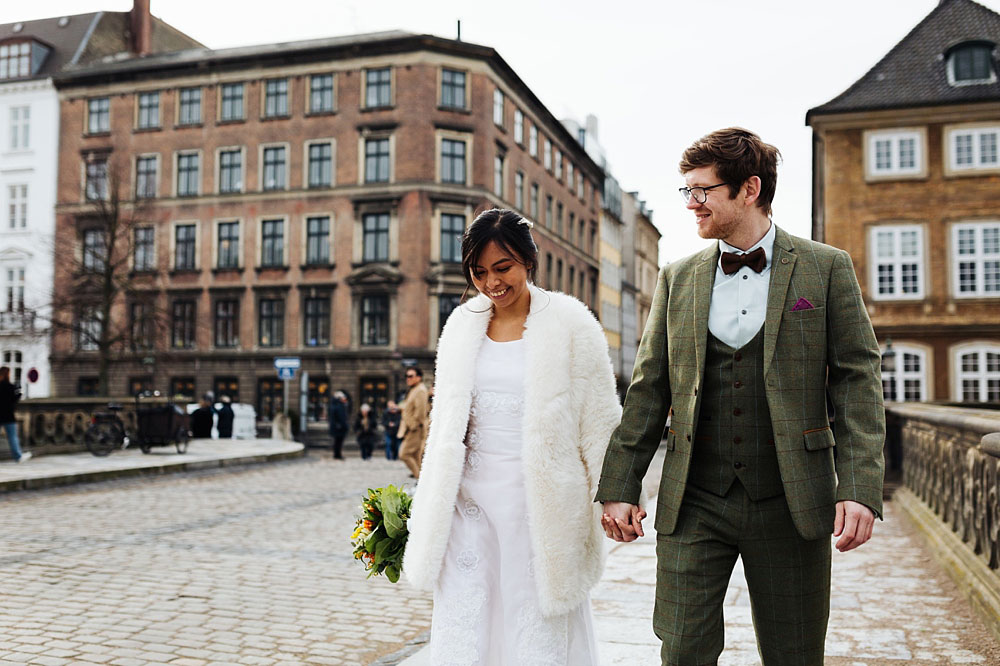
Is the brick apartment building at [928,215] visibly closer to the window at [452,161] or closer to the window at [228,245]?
the window at [452,161]

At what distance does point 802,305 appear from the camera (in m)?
2.97

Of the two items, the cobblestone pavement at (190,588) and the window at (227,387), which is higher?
the window at (227,387)

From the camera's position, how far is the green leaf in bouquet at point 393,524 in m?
3.71

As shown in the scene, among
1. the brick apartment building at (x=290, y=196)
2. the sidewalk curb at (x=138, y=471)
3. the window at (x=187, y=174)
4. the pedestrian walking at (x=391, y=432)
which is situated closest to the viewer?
the sidewalk curb at (x=138, y=471)

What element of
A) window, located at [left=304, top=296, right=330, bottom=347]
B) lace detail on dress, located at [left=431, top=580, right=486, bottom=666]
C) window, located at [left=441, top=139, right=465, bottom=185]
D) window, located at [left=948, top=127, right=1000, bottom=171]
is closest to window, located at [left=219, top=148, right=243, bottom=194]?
window, located at [left=304, top=296, right=330, bottom=347]

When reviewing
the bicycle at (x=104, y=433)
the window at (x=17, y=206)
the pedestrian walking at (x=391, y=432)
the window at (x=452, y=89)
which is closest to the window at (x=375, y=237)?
the window at (x=452, y=89)

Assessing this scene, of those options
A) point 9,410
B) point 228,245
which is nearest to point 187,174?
point 228,245

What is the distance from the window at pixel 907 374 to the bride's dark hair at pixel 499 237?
2995cm

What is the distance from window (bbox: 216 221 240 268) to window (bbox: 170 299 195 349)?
239 centimetres

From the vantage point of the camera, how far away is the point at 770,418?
2910 millimetres

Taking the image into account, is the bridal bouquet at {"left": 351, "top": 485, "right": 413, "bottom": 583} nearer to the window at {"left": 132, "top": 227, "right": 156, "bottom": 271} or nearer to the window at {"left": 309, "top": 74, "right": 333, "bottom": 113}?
the window at {"left": 309, "top": 74, "right": 333, "bottom": 113}

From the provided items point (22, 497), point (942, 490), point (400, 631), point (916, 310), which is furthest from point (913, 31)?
point (400, 631)

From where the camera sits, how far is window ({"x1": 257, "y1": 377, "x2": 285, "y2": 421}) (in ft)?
136

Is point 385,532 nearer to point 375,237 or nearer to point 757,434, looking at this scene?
point 757,434
